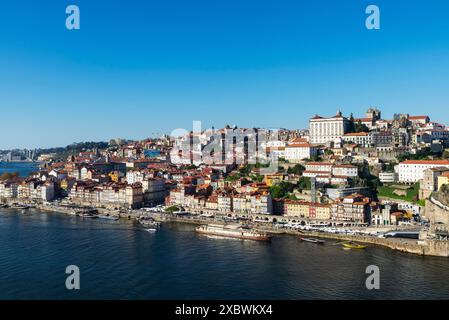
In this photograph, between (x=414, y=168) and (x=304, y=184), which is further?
(x=304, y=184)

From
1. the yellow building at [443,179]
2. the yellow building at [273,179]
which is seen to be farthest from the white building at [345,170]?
the yellow building at [443,179]

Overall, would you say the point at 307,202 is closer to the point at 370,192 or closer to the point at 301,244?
the point at 370,192

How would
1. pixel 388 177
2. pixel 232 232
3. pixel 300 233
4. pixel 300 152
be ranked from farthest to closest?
pixel 300 152 → pixel 388 177 → pixel 300 233 → pixel 232 232

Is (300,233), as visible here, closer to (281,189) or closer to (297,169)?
(281,189)

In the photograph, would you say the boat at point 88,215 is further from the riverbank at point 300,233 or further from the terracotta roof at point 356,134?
the terracotta roof at point 356,134

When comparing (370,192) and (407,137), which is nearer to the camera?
(370,192)

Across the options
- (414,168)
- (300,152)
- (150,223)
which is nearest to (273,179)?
(300,152)

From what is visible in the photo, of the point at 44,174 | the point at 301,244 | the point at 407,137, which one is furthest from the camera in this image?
the point at 44,174
